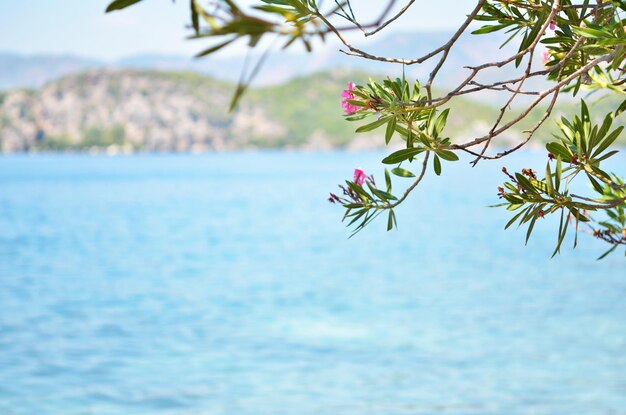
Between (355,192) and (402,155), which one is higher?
(402,155)

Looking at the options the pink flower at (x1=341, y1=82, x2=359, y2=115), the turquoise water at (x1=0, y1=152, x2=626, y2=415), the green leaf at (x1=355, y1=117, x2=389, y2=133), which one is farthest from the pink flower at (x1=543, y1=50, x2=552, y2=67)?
the turquoise water at (x1=0, y1=152, x2=626, y2=415)

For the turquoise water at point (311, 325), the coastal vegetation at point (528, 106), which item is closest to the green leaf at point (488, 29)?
the coastal vegetation at point (528, 106)

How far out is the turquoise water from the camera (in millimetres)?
15078

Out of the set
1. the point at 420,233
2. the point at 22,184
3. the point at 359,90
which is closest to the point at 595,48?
the point at 359,90

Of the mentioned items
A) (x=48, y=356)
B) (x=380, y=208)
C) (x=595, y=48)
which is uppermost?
(x=595, y=48)

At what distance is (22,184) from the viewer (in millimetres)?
114250

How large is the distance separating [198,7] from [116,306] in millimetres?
24665

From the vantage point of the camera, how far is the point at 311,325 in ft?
69.2

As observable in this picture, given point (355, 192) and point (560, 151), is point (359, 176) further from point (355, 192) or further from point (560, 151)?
point (560, 151)

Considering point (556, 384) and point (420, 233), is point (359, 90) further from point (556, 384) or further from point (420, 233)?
point (420, 233)

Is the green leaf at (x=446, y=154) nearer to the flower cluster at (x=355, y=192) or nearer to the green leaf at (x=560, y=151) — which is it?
the green leaf at (x=560, y=151)

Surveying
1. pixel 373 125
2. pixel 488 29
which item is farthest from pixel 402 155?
pixel 488 29

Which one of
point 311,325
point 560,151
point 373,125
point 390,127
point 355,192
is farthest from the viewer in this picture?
point 311,325

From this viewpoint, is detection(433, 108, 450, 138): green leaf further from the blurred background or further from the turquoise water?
the turquoise water
